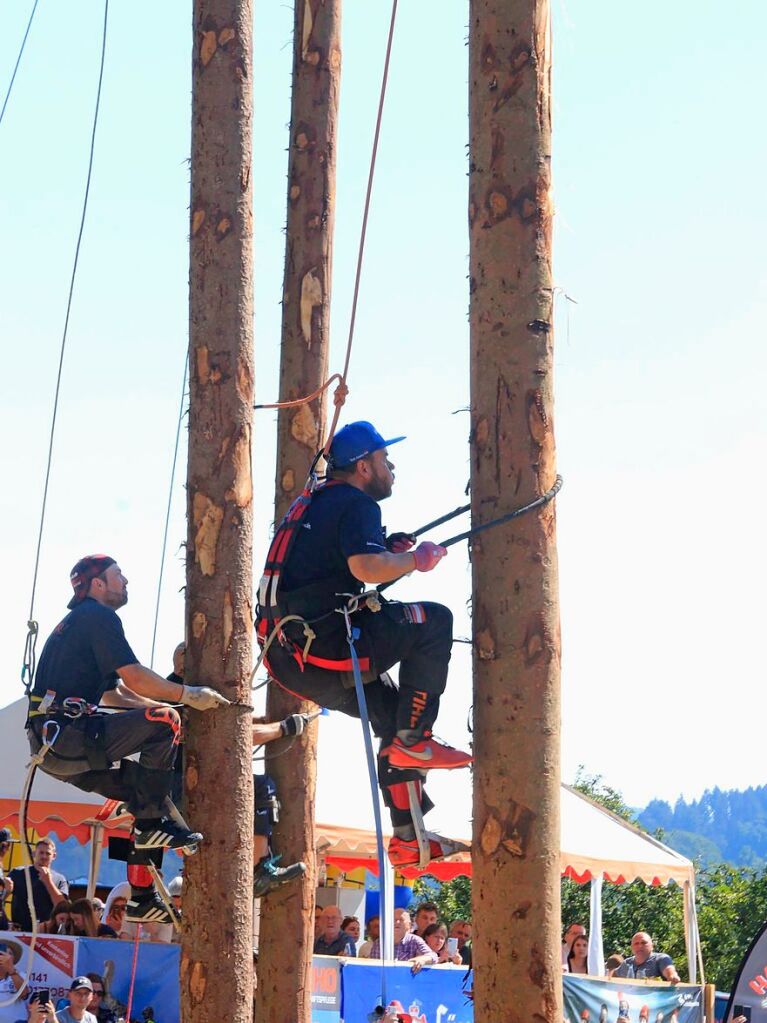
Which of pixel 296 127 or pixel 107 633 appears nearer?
pixel 107 633

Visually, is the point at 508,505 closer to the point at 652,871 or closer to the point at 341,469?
the point at 341,469

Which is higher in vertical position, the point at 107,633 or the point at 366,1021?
the point at 107,633

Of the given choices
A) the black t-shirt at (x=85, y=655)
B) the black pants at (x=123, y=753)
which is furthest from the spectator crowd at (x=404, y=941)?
the black t-shirt at (x=85, y=655)

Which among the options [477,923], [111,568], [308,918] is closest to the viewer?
[477,923]

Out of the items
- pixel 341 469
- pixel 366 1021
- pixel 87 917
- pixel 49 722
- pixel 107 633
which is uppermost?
pixel 341 469

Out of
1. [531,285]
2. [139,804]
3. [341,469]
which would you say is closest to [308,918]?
[139,804]

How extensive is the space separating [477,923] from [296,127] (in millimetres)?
4880

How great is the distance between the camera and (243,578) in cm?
553

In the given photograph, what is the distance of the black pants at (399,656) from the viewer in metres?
5.06

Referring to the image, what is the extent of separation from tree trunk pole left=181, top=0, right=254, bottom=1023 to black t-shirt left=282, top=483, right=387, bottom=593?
423 millimetres

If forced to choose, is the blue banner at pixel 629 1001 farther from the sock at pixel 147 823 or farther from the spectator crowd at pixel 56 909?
the sock at pixel 147 823

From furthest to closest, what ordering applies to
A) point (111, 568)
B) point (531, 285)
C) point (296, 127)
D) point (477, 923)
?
point (296, 127) < point (111, 568) < point (531, 285) < point (477, 923)

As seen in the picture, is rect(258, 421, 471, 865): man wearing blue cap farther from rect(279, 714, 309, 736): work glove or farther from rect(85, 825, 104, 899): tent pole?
rect(85, 825, 104, 899): tent pole

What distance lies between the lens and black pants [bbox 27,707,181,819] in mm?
5586
